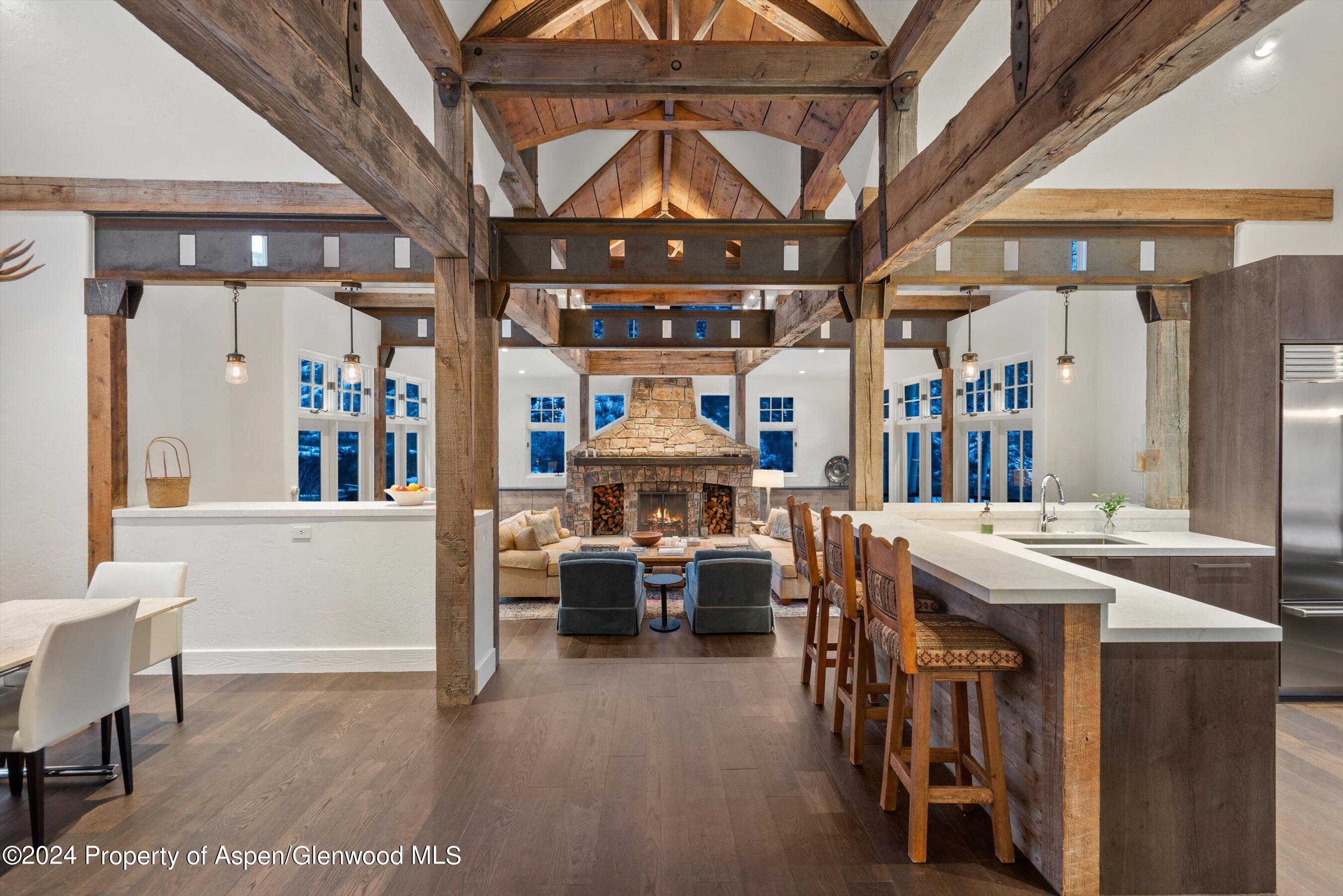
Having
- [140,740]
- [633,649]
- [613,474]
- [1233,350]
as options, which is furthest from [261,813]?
[613,474]

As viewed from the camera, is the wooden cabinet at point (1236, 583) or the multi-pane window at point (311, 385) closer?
the wooden cabinet at point (1236, 583)

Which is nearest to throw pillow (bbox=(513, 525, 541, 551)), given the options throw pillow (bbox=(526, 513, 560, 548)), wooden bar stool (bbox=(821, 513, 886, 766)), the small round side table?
throw pillow (bbox=(526, 513, 560, 548))

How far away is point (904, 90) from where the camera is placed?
3.29m

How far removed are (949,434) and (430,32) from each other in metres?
6.81

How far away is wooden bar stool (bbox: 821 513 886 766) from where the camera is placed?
280 centimetres

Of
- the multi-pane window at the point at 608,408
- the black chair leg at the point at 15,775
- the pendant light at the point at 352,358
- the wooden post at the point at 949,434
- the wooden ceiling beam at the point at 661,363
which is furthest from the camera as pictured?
the multi-pane window at the point at 608,408

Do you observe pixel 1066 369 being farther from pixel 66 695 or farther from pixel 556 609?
pixel 66 695

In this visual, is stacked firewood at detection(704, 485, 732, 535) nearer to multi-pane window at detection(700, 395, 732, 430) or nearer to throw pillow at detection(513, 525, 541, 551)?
multi-pane window at detection(700, 395, 732, 430)

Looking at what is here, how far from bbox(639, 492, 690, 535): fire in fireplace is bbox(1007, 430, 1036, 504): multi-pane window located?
4.40 m

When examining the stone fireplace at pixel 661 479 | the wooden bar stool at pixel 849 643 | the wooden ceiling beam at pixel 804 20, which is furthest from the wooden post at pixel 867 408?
the stone fireplace at pixel 661 479

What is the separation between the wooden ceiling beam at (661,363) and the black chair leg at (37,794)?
738 centimetres

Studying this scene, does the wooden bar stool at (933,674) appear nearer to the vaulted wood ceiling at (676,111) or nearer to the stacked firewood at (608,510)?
the vaulted wood ceiling at (676,111)

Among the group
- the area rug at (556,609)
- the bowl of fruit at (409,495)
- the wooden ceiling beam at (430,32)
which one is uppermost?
the wooden ceiling beam at (430,32)

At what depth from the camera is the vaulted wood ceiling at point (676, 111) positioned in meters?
3.36
